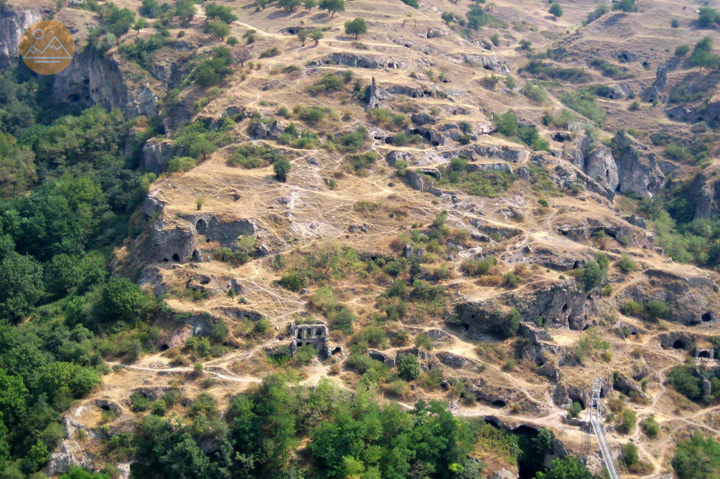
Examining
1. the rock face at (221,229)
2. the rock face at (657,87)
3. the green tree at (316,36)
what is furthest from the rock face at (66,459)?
the rock face at (657,87)

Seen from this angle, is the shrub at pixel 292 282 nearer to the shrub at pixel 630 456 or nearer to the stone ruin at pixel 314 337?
the stone ruin at pixel 314 337

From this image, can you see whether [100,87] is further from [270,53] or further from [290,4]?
[290,4]

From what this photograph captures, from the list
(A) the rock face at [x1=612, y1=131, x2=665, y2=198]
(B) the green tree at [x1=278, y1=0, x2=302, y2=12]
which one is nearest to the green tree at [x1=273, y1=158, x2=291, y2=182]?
(B) the green tree at [x1=278, y1=0, x2=302, y2=12]

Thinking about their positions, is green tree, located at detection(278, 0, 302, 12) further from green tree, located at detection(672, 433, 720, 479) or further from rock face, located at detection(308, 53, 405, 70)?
green tree, located at detection(672, 433, 720, 479)

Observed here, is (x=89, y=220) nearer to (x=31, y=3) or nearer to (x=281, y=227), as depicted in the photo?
(x=281, y=227)

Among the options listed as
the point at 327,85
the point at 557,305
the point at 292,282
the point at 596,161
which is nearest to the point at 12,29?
the point at 327,85
